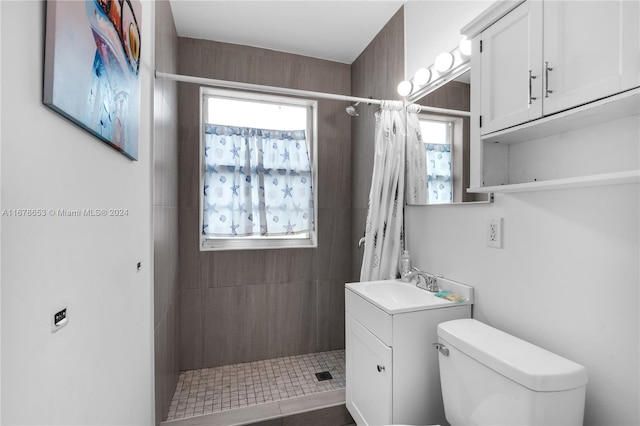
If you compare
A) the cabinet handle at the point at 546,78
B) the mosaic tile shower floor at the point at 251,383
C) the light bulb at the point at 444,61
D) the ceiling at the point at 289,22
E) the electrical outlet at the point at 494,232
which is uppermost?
the ceiling at the point at 289,22

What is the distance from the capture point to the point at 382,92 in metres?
2.17

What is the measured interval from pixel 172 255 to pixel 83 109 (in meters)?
1.43

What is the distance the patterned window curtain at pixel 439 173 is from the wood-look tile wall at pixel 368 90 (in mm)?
585

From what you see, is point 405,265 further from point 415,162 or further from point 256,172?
point 256,172

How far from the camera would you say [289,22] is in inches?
82.9

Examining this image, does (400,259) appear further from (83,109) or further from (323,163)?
(83,109)

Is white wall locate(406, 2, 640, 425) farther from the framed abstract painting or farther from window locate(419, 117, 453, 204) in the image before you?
the framed abstract painting

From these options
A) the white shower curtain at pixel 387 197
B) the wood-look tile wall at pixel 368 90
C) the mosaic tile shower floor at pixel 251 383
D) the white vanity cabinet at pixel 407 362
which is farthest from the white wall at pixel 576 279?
the mosaic tile shower floor at pixel 251 383

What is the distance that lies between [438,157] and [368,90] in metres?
1.05

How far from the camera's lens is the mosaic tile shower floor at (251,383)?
184cm

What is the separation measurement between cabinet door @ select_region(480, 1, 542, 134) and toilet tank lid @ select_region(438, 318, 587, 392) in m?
0.78

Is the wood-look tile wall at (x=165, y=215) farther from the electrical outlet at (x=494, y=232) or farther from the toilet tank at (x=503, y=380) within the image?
the electrical outlet at (x=494, y=232)

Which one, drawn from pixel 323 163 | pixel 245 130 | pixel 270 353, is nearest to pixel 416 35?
pixel 323 163

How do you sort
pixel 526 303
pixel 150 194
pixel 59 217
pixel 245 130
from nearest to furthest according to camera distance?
pixel 59 217, pixel 526 303, pixel 150 194, pixel 245 130
